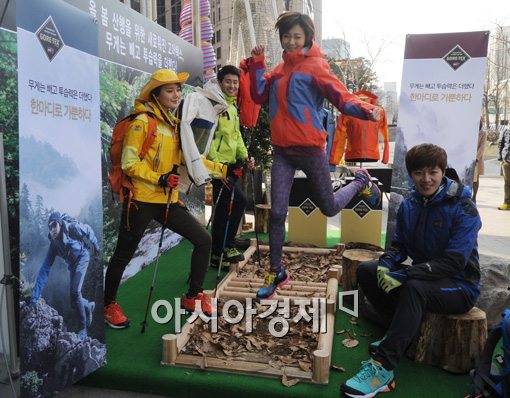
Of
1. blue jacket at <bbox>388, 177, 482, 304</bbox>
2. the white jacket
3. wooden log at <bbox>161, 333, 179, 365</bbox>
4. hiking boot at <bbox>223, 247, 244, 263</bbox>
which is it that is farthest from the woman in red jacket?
hiking boot at <bbox>223, 247, 244, 263</bbox>

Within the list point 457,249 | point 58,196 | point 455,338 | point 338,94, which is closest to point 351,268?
→ point 455,338

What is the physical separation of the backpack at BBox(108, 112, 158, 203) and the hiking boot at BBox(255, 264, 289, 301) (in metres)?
1.20

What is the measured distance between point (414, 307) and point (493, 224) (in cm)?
622

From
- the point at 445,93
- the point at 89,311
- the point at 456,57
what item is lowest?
the point at 89,311

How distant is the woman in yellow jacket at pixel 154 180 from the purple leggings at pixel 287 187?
1.73 feet

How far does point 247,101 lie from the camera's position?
4812 millimetres

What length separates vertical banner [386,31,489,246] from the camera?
179 inches

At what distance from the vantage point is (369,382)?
2619 mm

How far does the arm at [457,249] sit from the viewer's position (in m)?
2.77

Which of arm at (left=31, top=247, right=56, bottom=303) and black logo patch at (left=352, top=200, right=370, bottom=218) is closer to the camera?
arm at (left=31, top=247, right=56, bottom=303)

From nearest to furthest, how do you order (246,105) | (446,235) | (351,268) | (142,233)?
(446,235)
(142,233)
(351,268)
(246,105)

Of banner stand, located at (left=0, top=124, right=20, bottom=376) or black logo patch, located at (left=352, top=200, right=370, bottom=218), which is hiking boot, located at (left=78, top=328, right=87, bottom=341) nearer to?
banner stand, located at (left=0, top=124, right=20, bottom=376)

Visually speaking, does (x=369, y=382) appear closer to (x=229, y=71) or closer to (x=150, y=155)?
(x=150, y=155)

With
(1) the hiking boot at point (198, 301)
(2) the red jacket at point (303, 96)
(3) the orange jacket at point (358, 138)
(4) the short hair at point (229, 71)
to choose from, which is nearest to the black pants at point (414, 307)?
(2) the red jacket at point (303, 96)
